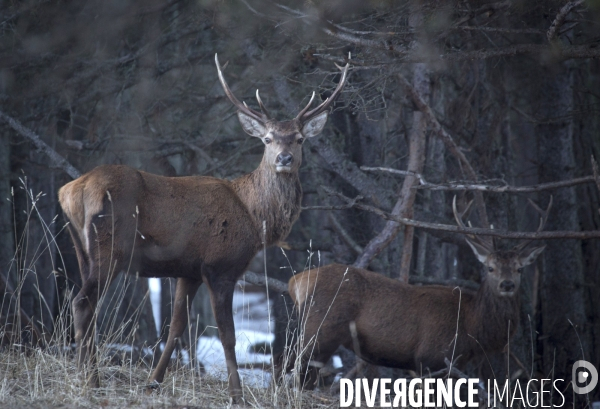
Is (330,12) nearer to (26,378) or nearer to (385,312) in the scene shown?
(385,312)

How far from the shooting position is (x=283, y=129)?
23.3 feet

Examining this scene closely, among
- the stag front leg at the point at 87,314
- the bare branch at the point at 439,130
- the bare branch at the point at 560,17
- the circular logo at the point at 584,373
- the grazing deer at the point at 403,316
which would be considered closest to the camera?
the bare branch at the point at 560,17

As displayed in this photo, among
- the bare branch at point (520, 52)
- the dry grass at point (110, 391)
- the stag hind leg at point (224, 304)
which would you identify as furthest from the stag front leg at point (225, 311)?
the bare branch at point (520, 52)

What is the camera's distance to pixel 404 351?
24.9 ft

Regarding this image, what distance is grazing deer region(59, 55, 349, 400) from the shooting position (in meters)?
5.76

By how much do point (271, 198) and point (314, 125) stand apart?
96cm

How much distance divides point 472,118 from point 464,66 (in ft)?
2.26

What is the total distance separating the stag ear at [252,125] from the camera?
7258 mm

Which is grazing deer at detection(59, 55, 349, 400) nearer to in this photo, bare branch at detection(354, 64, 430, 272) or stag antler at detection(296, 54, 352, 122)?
stag antler at detection(296, 54, 352, 122)

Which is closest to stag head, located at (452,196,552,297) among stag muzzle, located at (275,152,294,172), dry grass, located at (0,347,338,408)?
stag muzzle, located at (275,152,294,172)

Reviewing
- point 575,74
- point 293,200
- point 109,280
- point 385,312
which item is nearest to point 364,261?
point 385,312

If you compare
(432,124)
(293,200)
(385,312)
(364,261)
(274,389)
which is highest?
(432,124)

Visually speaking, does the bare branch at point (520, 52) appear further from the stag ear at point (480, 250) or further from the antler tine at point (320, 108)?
the stag ear at point (480, 250)

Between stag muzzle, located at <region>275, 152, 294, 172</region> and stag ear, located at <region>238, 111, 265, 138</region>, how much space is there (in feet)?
1.84
